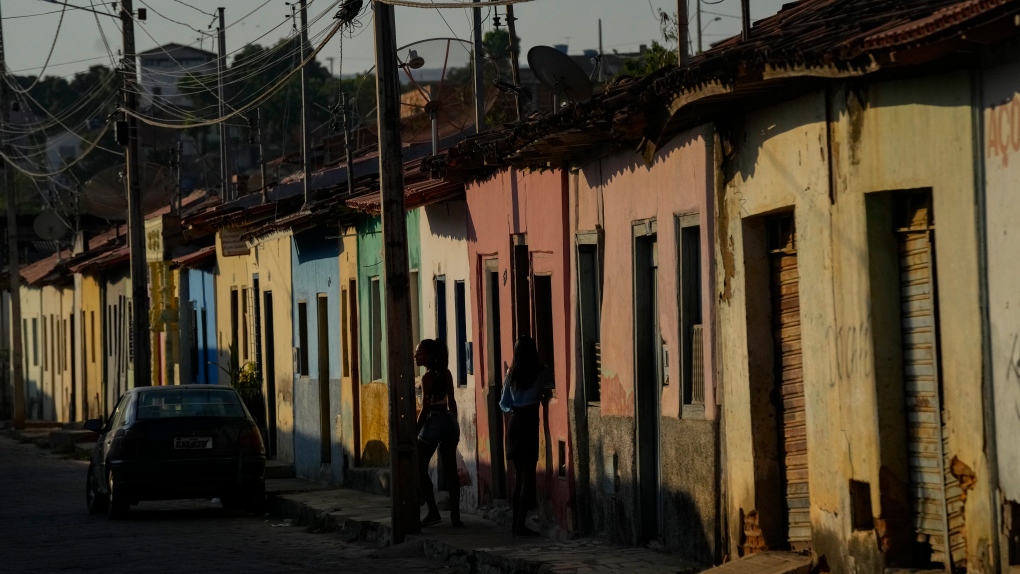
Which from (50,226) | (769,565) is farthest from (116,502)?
(50,226)

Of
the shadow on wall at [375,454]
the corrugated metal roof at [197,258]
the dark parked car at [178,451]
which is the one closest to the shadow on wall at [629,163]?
the dark parked car at [178,451]

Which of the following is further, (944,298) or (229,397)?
(229,397)

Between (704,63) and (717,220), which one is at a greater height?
(704,63)

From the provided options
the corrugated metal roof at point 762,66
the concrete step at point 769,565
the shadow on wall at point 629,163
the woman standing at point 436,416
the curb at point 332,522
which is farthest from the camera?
the curb at point 332,522

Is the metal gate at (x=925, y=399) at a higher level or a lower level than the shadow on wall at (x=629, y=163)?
lower

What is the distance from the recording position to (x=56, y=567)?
14344 mm

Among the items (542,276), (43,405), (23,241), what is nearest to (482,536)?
(542,276)

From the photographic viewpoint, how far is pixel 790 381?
11445mm

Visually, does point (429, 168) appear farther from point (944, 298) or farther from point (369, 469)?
point (944, 298)

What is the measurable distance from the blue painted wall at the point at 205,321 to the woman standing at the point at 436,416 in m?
16.0

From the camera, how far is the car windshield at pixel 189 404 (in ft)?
64.0

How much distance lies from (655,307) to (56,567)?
5.25 metres

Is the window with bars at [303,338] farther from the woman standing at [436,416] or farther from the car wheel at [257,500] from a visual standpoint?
the woman standing at [436,416]

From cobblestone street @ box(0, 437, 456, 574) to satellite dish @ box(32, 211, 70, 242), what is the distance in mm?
24685
